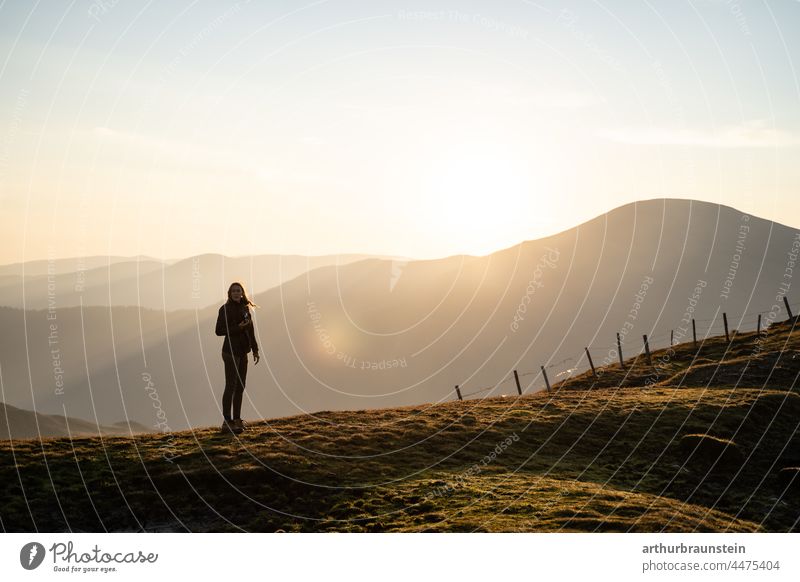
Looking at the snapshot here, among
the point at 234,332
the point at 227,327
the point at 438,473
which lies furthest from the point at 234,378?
the point at 438,473

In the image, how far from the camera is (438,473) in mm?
22766

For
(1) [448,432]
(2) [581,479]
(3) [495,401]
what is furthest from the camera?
(3) [495,401]

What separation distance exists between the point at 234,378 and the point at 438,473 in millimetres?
7057

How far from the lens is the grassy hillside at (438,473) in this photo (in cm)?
1833

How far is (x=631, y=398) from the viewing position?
124 ft

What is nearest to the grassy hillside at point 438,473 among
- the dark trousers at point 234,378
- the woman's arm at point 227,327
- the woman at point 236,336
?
the dark trousers at point 234,378

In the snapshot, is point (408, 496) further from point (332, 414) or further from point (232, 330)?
point (332, 414)

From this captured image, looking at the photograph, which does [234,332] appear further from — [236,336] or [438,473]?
[438,473]

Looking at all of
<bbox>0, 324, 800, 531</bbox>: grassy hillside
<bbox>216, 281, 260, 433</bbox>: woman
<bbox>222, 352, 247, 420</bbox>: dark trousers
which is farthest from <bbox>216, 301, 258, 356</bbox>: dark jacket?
<bbox>0, 324, 800, 531</bbox>: grassy hillside

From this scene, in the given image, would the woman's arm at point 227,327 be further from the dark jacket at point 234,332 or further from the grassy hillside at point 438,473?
the grassy hillside at point 438,473

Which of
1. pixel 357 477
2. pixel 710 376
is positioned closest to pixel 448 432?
pixel 357 477

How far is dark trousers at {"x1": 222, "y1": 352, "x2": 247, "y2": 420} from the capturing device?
72.1 ft

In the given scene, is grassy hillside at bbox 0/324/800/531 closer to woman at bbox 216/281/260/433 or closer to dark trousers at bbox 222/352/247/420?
dark trousers at bbox 222/352/247/420
